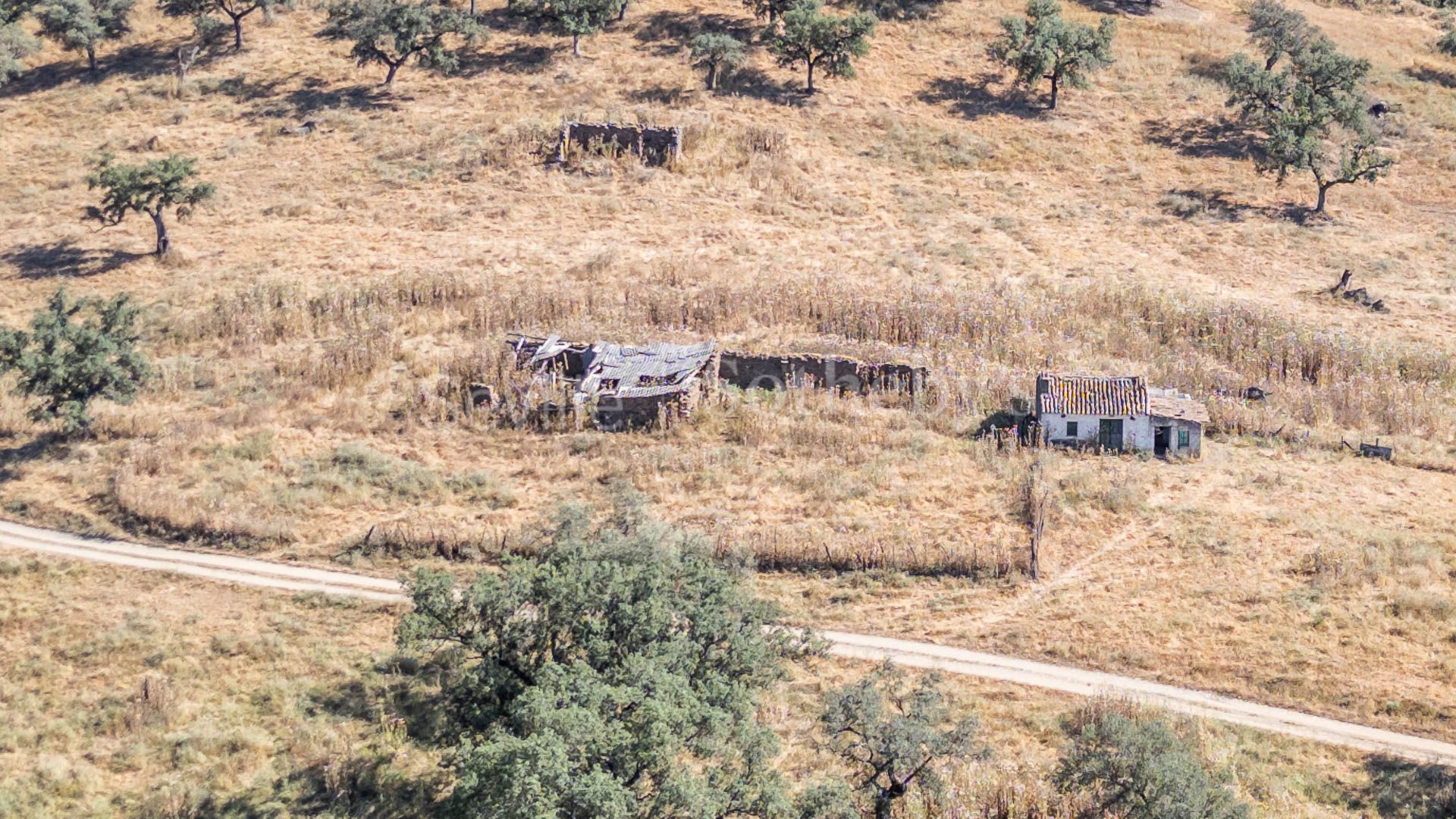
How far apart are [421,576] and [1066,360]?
30.9 metres

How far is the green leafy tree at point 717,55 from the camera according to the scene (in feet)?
241

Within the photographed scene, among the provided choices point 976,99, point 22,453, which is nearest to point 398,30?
point 976,99

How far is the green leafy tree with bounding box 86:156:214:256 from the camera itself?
5825 centimetres

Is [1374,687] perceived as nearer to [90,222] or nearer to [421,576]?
[421,576]

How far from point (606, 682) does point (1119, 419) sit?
2483 cm

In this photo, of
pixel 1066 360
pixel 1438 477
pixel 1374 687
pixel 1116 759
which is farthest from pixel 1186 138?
pixel 1116 759

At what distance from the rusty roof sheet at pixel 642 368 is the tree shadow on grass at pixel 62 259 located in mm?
25583

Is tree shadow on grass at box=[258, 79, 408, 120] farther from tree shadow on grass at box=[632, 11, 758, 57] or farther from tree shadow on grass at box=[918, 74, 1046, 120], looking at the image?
tree shadow on grass at box=[918, 74, 1046, 120]

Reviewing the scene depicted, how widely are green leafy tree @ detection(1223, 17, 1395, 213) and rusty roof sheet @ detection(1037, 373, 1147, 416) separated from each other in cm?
2772

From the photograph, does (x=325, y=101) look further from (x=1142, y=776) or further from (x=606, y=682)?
(x=1142, y=776)

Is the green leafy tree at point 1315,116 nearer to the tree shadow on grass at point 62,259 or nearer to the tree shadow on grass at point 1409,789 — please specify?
the tree shadow on grass at point 1409,789

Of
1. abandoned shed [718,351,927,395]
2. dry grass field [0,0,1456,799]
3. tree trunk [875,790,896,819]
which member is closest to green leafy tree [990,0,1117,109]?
dry grass field [0,0,1456,799]

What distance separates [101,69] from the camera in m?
75.2

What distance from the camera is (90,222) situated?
Answer: 2463 inches
